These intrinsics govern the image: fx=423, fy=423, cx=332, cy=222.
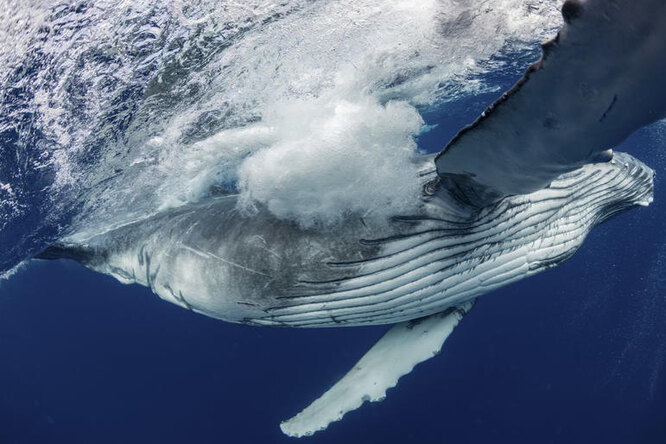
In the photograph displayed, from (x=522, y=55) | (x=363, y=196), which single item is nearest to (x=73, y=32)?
(x=363, y=196)

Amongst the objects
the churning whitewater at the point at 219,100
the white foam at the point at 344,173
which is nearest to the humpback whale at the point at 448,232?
the white foam at the point at 344,173

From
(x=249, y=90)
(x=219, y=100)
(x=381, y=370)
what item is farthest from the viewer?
(x=219, y=100)


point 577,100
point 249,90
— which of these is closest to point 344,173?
point 577,100

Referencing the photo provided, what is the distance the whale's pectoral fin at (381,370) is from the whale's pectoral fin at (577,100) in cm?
225

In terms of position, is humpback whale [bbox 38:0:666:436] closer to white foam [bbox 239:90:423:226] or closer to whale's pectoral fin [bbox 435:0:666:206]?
whale's pectoral fin [bbox 435:0:666:206]

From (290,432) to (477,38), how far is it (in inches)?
349

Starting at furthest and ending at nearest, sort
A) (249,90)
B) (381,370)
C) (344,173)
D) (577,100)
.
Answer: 1. (249,90)
2. (381,370)
3. (344,173)
4. (577,100)

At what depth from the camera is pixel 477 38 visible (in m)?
9.48

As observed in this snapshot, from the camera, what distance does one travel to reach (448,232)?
377 centimetres

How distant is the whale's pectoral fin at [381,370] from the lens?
458 centimetres

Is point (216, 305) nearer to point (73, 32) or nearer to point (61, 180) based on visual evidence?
point (73, 32)

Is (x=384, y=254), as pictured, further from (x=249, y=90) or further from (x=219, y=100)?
(x=219, y=100)

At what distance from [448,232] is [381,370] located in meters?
1.87

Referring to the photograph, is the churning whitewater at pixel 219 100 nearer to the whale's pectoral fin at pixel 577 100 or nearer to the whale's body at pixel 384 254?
the whale's body at pixel 384 254
